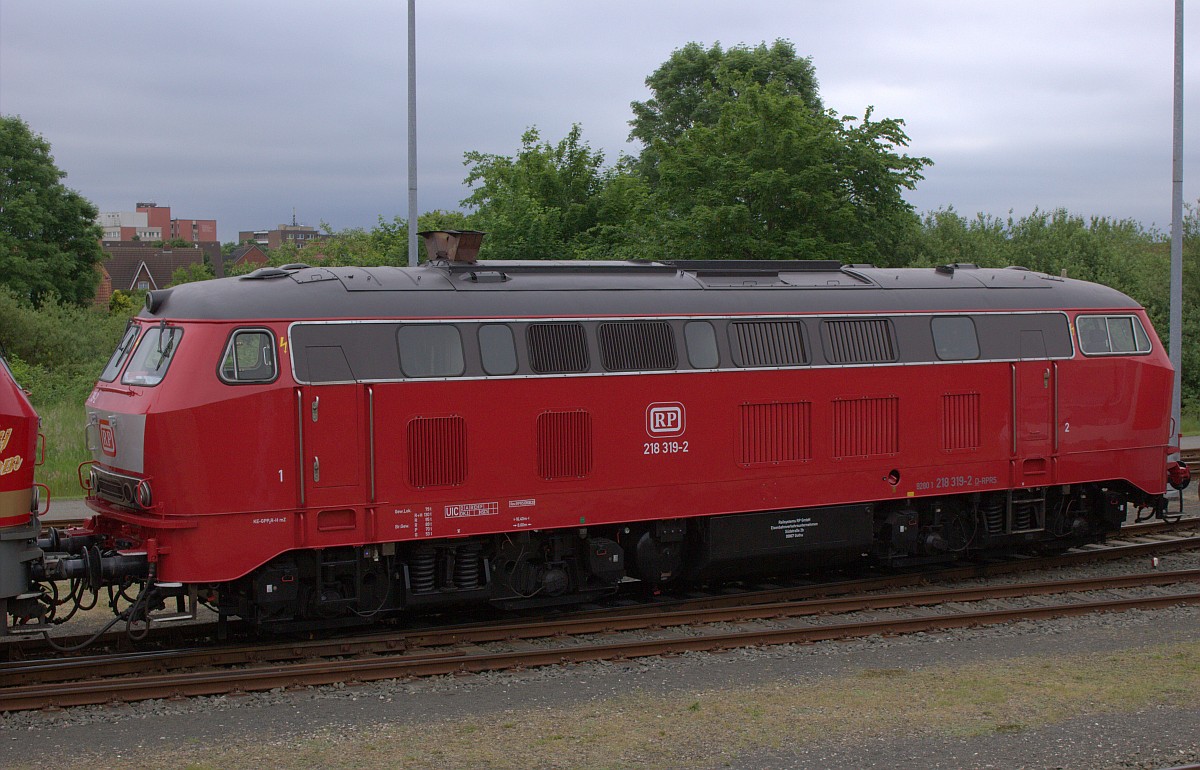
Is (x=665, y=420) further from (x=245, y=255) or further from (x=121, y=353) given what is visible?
(x=245, y=255)

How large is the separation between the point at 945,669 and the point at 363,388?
646 cm

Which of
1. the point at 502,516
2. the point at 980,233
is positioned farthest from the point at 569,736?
the point at 980,233

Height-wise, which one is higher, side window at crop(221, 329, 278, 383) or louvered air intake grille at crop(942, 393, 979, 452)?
side window at crop(221, 329, 278, 383)

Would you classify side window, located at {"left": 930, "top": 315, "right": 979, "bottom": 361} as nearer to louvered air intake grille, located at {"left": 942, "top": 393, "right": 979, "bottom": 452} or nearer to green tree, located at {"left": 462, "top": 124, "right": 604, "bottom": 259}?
louvered air intake grille, located at {"left": 942, "top": 393, "right": 979, "bottom": 452}

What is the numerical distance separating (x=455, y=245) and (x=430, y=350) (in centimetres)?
155

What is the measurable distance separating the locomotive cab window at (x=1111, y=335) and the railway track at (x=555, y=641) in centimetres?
324

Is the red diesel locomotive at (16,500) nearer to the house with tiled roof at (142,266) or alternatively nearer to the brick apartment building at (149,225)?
the house with tiled roof at (142,266)

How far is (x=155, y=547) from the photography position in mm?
10117

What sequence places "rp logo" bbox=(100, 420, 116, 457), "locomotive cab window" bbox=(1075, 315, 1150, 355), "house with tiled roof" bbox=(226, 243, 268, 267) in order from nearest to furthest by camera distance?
"rp logo" bbox=(100, 420, 116, 457)
"locomotive cab window" bbox=(1075, 315, 1150, 355)
"house with tiled roof" bbox=(226, 243, 268, 267)

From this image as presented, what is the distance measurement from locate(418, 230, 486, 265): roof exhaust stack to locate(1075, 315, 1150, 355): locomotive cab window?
874 centimetres

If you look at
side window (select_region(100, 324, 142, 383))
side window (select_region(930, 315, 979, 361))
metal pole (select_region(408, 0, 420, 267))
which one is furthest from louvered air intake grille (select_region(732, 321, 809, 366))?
metal pole (select_region(408, 0, 420, 267))

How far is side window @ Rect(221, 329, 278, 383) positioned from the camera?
1043 centimetres

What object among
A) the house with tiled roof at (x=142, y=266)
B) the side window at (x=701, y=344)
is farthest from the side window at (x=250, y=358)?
the house with tiled roof at (x=142, y=266)

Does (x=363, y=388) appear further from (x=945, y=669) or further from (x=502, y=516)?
(x=945, y=669)
